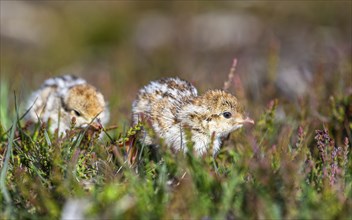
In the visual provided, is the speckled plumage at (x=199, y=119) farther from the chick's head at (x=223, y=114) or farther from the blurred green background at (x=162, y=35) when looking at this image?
the blurred green background at (x=162, y=35)

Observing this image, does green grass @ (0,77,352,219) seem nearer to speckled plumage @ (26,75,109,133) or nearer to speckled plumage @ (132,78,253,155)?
speckled plumage @ (132,78,253,155)

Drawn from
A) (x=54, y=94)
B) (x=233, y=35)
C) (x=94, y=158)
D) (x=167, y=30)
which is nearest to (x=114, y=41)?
(x=167, y=30)

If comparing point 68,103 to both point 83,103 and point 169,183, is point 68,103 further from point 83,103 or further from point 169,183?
point 169,183

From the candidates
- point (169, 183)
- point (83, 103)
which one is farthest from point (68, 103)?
point (169, 183)

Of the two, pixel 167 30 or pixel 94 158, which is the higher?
pixel 167 30

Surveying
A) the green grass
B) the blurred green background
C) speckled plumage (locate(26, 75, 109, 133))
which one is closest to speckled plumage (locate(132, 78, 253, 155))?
the green grass

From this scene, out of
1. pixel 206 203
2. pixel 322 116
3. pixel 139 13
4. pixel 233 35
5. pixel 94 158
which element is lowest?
pixel 206 203

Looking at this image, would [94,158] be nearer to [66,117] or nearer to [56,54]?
[66,117]
